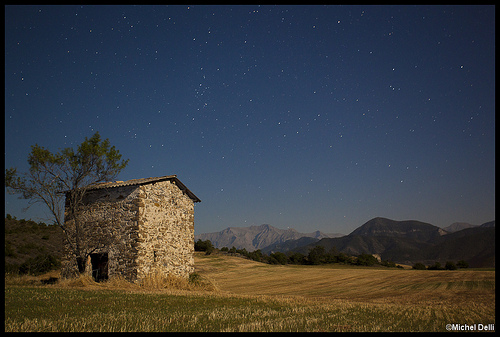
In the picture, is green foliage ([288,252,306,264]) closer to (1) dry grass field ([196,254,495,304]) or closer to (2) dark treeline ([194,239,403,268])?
(2) dark treeline ([194,239,403,268])

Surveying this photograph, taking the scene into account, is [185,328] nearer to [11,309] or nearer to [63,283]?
[11,309]

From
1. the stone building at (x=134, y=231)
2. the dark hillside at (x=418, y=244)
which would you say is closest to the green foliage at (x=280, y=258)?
the dark hillside at (x=418, y=244)

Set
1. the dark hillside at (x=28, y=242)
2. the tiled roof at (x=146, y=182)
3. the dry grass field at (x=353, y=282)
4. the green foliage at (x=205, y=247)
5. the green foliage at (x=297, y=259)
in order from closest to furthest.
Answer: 1. the dry grass field at (x=353, y=282)
2. the tiled roof at (x=146, y=182)
3. the dark hillside at (x=28, y=242)
4. the green foliage at (x=205, y=247)
5. the green foliage at (x=297, y=259)

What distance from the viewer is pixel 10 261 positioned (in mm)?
33312

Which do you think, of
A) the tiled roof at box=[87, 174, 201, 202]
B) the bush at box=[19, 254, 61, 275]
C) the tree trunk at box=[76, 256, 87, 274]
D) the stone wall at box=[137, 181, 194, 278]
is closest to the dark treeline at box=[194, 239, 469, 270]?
the bush at box=[19, 254, 61, 275]

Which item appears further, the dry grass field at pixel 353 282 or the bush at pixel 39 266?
the bush at pixel 39 266

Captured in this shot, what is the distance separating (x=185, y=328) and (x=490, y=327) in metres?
7.15

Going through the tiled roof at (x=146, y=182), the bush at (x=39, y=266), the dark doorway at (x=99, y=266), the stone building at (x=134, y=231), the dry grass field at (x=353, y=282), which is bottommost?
the dry grass field at (x=353, y=282)

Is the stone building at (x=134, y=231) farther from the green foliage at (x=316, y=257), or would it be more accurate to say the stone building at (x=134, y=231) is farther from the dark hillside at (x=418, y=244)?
the dark hillside at (x=418, y=244)

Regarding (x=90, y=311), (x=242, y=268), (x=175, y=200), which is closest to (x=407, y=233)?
(x=242, y=268)

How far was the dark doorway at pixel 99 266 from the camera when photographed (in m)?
22.1

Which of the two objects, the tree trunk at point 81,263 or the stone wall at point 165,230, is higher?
the stone wall at point 165,230

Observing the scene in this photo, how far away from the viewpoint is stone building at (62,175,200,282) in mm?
21297

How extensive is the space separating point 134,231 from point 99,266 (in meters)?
4.13
